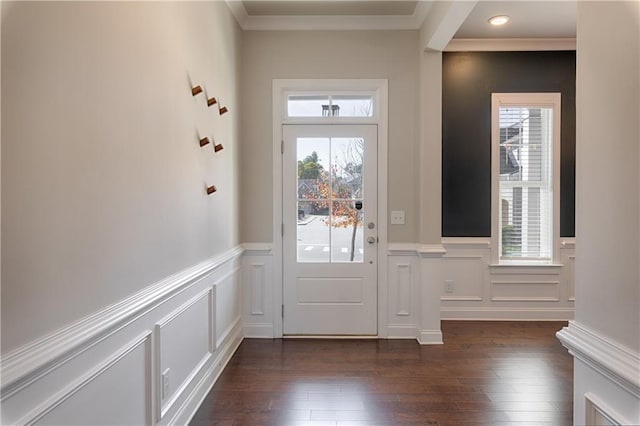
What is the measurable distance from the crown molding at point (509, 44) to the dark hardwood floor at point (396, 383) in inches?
112

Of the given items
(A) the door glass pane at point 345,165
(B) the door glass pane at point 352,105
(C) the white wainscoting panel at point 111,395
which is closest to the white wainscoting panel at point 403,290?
(A) the door glass pane at point 345,165

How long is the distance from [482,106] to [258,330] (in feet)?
10.4

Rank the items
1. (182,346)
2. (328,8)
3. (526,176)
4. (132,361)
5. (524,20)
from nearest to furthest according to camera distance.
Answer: (132,361) → (182,346) → (328,8) → (524,20) → (526,176)

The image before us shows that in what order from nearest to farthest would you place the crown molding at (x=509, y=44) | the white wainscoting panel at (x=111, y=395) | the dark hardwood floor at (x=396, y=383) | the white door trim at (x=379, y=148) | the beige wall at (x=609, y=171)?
the beige wall at (x=609, y=171)
the white wainscoting panel at (x=111, y=395)
the dark hardwood floor at (x=396, y=383)
the white door trim at (x=379, y=148)
the crown molding at (x=509, y=44)

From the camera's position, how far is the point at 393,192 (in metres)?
3.36

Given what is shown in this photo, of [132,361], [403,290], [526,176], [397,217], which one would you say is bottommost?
[403,290]

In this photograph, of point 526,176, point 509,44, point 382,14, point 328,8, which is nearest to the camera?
point 328,8

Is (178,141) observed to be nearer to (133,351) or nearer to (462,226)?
(133,351)

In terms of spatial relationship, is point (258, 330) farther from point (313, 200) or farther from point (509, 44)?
point (509, 44)

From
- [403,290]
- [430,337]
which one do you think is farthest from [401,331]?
[403,290]

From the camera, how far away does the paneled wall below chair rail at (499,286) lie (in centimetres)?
388

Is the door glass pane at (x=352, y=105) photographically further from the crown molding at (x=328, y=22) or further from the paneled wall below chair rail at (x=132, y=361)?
Result: the paneled wall below chair rail at (x=132, y=361)

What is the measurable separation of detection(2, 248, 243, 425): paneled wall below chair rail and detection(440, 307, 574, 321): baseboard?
2.44 metres

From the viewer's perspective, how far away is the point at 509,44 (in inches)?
148
